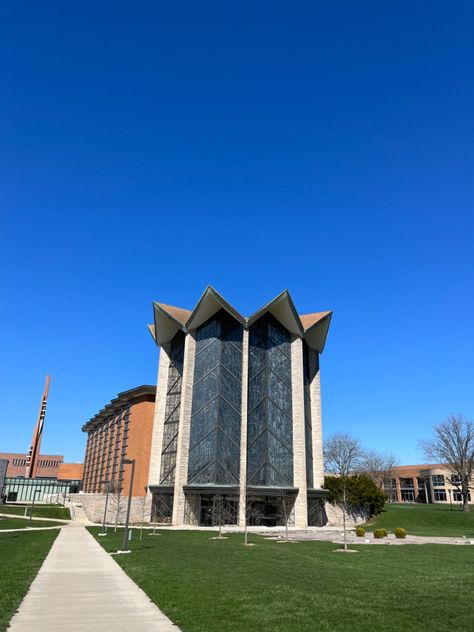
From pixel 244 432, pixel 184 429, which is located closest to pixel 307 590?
pixel 244 432

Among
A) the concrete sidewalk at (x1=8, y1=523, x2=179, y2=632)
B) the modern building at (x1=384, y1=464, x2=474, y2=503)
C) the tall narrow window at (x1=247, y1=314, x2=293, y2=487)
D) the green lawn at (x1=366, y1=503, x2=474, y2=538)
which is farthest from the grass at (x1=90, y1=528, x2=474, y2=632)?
the modern building at (x1=384, y1=464, x2=474, y2=503)

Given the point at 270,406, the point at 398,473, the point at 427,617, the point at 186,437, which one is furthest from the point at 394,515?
the point at 398,473

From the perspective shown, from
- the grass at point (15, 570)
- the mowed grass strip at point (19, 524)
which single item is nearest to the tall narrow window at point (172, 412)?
the mowed grass strip at point (19, 524)

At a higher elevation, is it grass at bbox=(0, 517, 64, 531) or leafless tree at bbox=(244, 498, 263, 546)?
leafless tree at bbox=(244, 498, 263, 546)

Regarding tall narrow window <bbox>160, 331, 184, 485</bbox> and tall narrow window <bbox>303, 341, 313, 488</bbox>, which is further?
tall narrow window <bbox>303, 341, 313, 488</bbox>

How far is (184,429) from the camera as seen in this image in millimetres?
49625

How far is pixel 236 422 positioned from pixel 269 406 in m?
4.50

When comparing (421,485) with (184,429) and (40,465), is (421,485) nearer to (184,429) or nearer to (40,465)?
(184,429)

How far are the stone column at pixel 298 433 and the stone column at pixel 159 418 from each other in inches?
621

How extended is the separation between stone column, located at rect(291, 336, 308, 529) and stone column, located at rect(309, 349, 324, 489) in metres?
5.70

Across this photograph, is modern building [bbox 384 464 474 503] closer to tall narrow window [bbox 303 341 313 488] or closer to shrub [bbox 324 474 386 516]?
shrub [bbox 324 474 386 516]

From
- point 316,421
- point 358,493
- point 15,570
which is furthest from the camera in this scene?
point 316,421

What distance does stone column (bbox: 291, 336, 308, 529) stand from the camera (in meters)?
48.5

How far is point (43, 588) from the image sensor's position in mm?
11914
